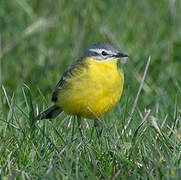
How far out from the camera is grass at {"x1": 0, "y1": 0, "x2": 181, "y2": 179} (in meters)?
3.38

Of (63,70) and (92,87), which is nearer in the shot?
(92,87)

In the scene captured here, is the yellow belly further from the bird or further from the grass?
the grass

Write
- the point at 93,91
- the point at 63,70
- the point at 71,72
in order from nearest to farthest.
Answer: the point at 93,91, the point at 71,72, the point at 63,70

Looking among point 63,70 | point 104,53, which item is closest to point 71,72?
point 104,53

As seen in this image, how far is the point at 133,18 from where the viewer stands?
791 cm

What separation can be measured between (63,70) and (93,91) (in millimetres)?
2396

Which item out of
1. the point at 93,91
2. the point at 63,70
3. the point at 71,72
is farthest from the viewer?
the point at 63,70

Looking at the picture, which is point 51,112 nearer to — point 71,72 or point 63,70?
point 71,72

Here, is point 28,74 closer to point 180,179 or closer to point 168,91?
point 168,91

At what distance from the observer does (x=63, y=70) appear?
6.87 m

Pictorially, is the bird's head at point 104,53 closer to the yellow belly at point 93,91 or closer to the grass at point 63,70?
the yellow belly at point 93,91

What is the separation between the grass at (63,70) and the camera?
133 inches

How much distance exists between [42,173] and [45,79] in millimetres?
3501

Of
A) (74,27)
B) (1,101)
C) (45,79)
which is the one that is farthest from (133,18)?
(1,101)
